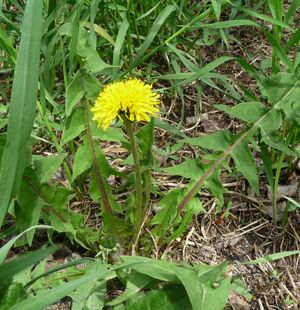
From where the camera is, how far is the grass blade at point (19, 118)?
1177 millimetres


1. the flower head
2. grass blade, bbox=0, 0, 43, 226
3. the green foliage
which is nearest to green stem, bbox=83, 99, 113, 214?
the green foliage

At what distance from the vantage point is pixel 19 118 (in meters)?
1.18

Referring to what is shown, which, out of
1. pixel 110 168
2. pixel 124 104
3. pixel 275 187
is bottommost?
pixel 275 187

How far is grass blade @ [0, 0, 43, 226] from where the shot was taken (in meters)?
1.18

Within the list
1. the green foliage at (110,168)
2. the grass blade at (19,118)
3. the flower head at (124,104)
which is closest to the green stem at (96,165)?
the green foliage at (110,168)

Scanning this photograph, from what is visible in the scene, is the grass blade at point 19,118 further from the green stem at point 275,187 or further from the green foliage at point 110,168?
the green stem at point 275,187

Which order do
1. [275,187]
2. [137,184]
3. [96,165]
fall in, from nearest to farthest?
[137,184] < [96,165] < [275,187]

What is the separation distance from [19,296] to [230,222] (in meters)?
0.82

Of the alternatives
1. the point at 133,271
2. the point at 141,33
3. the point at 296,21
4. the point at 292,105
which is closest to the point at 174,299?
the point at 133,271

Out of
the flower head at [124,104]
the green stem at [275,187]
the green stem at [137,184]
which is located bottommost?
the green stem at [275,187]

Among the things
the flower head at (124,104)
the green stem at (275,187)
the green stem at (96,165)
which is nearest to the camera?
the flower head at (124,104)

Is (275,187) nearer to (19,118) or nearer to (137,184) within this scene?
(137,184)

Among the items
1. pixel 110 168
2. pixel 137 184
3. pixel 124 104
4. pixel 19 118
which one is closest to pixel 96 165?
pixel 110 168

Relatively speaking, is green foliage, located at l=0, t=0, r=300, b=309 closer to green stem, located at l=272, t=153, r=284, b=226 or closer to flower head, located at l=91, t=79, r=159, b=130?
green stem, located at l=272, t=153, r=284, b=226
